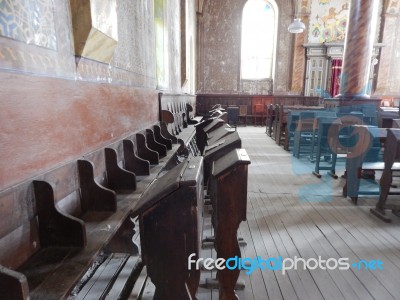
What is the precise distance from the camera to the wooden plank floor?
1951mm

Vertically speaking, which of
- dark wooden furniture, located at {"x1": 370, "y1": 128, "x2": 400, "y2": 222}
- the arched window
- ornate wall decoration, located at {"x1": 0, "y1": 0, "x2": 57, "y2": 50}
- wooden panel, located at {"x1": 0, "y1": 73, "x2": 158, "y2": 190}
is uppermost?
the arched window

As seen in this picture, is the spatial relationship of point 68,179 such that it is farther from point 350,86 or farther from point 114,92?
point 350,86

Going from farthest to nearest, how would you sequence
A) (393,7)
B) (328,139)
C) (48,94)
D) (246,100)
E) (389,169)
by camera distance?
1. (246,100)
2. (393,7)
3. (328,139)
4. (389,169)
5. (48,94)

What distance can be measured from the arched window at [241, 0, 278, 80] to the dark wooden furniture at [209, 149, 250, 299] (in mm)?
12958

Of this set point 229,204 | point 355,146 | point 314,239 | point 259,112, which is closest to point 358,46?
point 355,146

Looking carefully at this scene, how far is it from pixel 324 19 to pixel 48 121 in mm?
14837

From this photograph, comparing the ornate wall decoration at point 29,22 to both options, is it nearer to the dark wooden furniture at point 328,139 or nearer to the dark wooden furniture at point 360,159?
the dark wooden furniture at point 360,159

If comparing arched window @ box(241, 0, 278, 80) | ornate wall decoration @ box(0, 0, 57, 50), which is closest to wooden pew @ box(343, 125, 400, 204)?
ornate wall decoration @ box(0, 0, 57, 50)

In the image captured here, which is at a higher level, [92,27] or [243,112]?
[92,27]

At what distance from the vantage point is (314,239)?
263 cm

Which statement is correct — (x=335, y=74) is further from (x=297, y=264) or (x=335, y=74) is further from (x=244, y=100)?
(x=297, y=264)

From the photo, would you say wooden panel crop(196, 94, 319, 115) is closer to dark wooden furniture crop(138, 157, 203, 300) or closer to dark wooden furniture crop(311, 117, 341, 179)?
dark wooden furniture crop(311, 117, 341, 179)

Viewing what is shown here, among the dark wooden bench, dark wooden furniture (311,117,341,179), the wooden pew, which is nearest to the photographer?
the dark wooden bench

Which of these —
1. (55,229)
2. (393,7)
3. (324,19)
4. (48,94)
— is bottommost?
(55,229)
